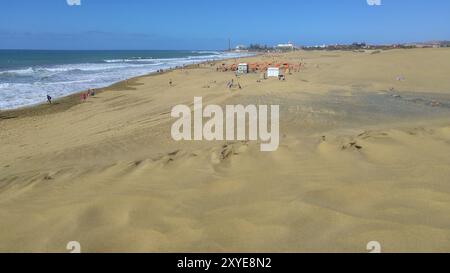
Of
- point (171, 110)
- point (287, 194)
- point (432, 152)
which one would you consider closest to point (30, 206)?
point (287, 194)

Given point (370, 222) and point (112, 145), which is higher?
point (370, 222)

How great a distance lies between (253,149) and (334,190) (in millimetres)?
1929

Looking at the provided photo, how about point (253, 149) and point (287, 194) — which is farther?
point (253, 149)

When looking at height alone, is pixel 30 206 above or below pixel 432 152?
below

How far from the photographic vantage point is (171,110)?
1375 centimetres

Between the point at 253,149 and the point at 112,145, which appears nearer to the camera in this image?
the point at 253,149

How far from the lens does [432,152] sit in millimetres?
4645
